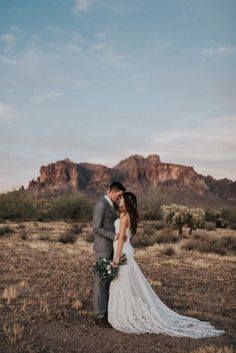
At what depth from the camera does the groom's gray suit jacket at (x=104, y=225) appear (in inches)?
302

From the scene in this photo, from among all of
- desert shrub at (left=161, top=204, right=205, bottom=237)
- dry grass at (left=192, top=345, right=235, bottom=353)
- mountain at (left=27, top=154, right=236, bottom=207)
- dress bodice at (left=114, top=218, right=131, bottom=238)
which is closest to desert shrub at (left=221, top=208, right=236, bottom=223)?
desert shrub at (left=161, top=204, right=205, bottom=237)

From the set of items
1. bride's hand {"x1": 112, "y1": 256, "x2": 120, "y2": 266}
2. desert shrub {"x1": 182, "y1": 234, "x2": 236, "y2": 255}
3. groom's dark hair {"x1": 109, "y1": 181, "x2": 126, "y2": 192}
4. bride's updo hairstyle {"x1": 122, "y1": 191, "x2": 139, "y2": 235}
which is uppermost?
groom's dark hair {"x1": 109, "y1": 181, "x2": 126, "y2": 192}

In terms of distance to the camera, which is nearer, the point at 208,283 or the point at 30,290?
the point at 30,290

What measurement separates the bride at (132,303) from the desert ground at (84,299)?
18cm

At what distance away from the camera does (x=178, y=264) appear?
16.5 meters

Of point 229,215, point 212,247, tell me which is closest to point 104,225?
point 212,247

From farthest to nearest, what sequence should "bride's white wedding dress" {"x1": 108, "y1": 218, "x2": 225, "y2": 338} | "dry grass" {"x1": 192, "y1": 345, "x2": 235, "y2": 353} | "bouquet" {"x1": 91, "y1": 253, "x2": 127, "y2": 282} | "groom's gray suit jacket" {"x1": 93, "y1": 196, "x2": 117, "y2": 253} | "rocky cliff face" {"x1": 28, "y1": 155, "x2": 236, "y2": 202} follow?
"rocky cliff face" {"x1": 28, "y1": 155, "x2": 236, "y2": 202}
"groom's gray suit jacket" {"x1": 93, "y1": 196, "x2": 117, "y2": 253}
"bouquet" {"x1": 91, "y1": 253, "x2": 127, "y2": 282}
"bride's white wedding dress" {"x1": 108, "y1": 218, "x2": 225, "y2": 338}
"dry grass" {"x1": 192, "y1": 345, "x2": 235, "y2": 353}

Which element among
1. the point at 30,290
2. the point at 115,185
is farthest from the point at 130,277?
the point at 30,290

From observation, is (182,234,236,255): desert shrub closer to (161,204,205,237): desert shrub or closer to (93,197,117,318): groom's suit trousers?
(161,204,205,237): desert shrub

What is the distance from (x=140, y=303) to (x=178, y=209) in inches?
881

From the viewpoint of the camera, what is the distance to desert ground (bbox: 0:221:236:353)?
22.5 feet

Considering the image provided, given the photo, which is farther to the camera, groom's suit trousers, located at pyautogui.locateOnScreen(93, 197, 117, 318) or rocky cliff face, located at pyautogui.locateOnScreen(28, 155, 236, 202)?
rocky cliff face, located at pyautogui.locateOnScreen(28, 155, 236, 202)

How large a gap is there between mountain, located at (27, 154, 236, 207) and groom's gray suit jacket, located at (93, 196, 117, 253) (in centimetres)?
9519

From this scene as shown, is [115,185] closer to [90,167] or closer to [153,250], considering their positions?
[153,250]
